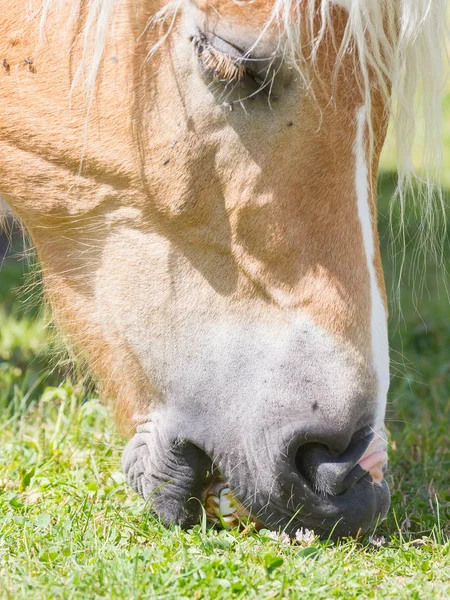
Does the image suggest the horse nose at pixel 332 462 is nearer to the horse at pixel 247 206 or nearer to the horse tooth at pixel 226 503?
the horse at pixel 247 206

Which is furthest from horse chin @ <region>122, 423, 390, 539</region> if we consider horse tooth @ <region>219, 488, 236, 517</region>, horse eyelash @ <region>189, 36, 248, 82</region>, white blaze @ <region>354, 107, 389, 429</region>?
horse eyelash @ <region>189, 36, 248, 82</region>

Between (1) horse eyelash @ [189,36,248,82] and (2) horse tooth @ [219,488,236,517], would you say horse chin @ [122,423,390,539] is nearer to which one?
(2) horse tooth @ [219,488,236,517]

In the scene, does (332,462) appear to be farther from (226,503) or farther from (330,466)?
(226,503)

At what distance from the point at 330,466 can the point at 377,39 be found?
3.66 ft

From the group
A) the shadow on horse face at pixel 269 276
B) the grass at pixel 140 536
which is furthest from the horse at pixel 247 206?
the grass at pixel 140 536

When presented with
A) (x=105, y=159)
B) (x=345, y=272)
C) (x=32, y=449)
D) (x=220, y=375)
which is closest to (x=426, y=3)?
(x=345, y=272)

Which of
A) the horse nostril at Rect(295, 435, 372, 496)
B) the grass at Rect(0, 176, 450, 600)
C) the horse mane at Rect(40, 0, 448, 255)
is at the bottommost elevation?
the grass at Rect(0, 176, 450, 600)

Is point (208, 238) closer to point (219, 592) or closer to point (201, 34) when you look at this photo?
point (201, 34)

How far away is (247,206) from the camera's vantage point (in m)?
2.08

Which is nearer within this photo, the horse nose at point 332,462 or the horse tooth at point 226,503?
the horse nose at point 332,462

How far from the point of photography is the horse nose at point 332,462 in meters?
2.04

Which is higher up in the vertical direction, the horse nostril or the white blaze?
the white blaze

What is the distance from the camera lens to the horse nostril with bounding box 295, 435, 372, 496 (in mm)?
2045

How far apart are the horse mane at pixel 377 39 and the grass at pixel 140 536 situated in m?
1.17
